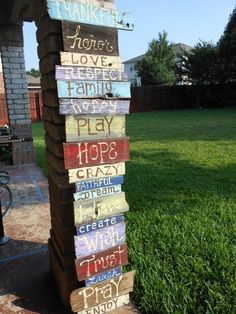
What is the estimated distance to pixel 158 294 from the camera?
233 cm

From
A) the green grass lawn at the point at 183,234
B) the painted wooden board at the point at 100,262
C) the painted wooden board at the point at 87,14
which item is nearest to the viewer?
the painted wooden board at the point at 87,14

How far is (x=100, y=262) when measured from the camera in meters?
2.16

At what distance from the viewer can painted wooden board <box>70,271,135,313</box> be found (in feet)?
6.86

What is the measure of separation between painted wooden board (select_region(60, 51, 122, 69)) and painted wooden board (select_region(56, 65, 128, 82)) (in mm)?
23

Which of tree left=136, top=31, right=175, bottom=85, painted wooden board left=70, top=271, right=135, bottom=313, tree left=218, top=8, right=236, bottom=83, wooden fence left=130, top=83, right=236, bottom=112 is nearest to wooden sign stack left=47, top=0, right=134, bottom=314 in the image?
painted wooden board left=70, top=271, right=135, bottom=313

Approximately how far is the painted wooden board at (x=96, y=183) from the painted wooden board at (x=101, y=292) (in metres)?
0.67

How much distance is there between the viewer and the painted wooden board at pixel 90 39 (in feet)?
5.98

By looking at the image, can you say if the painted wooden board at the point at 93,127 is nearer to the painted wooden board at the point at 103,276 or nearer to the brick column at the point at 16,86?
the painted wooden board at the point at 103,276

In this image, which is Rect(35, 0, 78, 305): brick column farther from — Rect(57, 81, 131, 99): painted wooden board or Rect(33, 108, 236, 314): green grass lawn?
Rect(33, 108, 236, 314): green grass lawn

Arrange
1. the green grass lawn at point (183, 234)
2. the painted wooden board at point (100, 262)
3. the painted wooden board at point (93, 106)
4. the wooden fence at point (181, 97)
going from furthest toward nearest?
the wooden fence at point (181, 97) → the green grass lawn at point (183, 234) → the painted wooden board at point (100, 262) → the painted wooden board at point (93, 106)

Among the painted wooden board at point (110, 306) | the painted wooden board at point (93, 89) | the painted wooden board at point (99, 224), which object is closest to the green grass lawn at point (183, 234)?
the painted wooden board at point (110, 306)

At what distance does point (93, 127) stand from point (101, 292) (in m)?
1.12

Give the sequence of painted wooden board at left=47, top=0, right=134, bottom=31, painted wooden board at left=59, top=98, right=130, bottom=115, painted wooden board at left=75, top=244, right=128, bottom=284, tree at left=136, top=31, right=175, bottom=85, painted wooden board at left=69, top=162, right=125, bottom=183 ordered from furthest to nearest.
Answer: tree at left=136, top=31, right=175, bottom=85 < painted wooden board at left=75, top=244, right=128, bottom=284 < painted wooden board at left=69, top=162, right=125, bottom=183 < painted wooden board at left=59, top=98, right=130, bottom=115 < painted wooden board at left=47, top=0, right=134, bottom=31

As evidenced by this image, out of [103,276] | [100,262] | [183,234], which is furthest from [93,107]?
[183,234]
